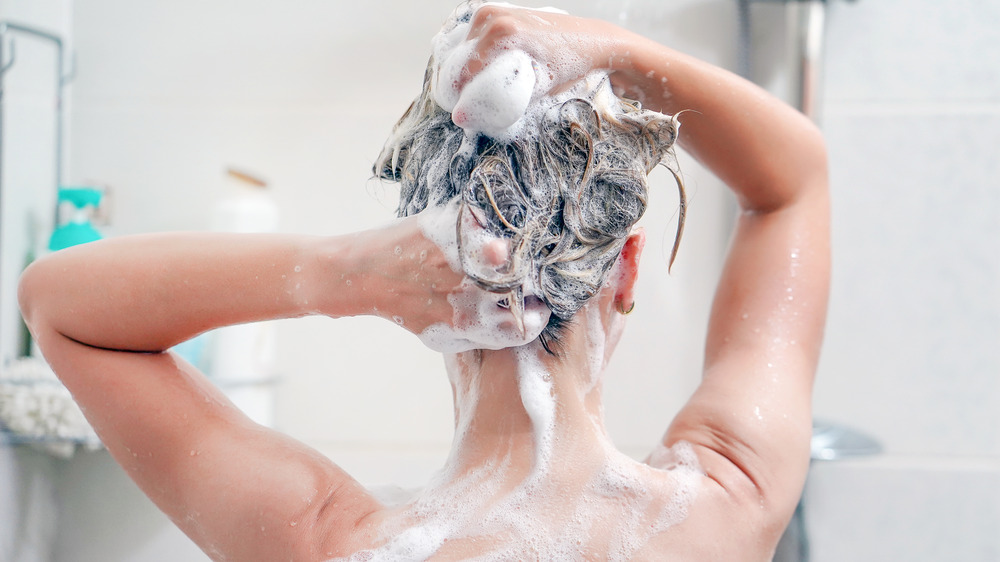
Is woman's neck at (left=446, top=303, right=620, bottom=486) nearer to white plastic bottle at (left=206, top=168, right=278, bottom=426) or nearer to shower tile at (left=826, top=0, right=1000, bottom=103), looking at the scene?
white plastic bottle at (left=206, top=168, right=278, bottom=426)

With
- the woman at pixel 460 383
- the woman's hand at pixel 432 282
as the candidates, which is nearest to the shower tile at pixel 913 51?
the woman at pixel 460 383

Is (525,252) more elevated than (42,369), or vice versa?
(525,252)

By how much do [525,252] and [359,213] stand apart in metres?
0.84

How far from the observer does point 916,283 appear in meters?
1.37

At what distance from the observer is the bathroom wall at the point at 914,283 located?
4.44ft

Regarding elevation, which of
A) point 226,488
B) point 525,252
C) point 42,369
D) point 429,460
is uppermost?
point 525,252

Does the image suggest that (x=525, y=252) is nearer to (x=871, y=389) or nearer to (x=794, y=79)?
(x=794, y=79)

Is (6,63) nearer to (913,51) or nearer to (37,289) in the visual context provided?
(37,289)

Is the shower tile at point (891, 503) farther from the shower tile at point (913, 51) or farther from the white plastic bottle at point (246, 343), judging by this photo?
the white plastic bottle at point (246, 343)

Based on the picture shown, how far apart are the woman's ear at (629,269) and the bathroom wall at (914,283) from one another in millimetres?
852

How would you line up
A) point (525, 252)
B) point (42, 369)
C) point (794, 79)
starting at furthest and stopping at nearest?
point (794, 79)
point (42, 369)
point (525, 252)

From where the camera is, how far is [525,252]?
59 cm

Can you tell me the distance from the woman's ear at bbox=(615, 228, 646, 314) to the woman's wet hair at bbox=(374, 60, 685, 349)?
0.12ft

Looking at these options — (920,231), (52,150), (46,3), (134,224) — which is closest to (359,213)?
(134,224)
